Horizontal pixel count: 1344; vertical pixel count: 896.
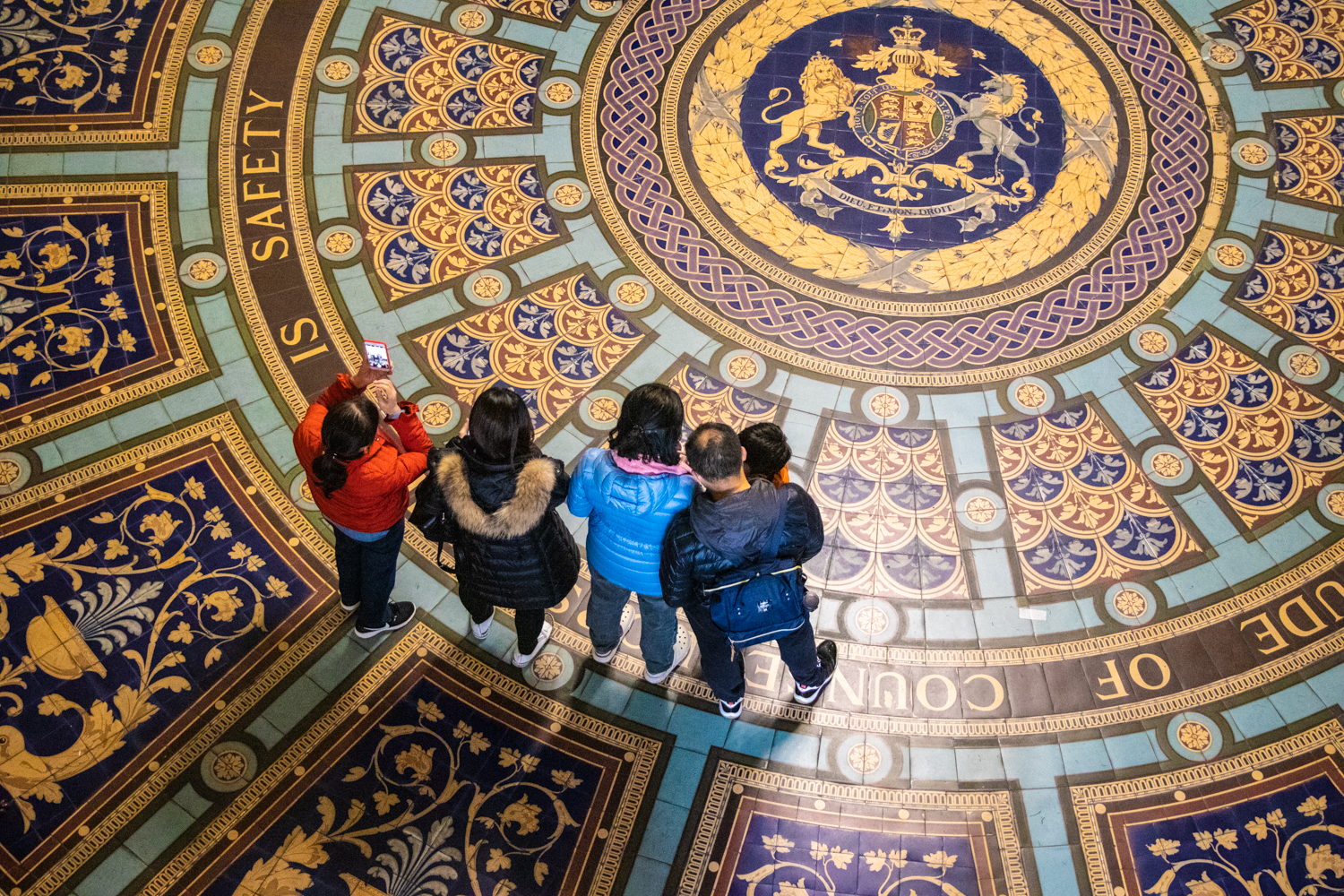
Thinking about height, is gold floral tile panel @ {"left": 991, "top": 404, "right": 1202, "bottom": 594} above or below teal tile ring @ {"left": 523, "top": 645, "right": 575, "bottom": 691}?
above

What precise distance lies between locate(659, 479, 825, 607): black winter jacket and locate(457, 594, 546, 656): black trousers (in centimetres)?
99

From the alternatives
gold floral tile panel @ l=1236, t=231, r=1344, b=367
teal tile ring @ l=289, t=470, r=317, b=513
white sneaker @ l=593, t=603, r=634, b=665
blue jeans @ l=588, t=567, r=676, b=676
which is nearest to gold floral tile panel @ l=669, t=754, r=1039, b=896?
blue jeans @ l=588, t=567, r=676, b=676

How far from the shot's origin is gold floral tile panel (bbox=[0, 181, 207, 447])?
19.1 ft

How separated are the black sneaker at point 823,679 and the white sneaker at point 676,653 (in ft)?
2.06

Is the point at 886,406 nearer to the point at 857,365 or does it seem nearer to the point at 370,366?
the point at 857,365

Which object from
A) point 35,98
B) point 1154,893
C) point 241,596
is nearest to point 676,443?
point 241,596

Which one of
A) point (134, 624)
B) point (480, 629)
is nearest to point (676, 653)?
point (480, 629)

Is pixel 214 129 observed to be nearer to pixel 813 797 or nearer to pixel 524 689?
pixel 524 689

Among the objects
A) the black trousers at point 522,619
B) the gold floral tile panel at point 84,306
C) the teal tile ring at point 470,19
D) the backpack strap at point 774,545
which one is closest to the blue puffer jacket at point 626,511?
the backpack strap at point 774,545

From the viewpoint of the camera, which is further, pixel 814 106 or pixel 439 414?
pixel 814 106

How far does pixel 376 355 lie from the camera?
428cm

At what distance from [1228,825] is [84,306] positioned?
281 inches

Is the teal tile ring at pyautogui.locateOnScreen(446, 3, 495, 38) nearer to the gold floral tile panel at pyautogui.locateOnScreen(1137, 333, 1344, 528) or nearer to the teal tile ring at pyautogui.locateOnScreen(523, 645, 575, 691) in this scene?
the teal tile ring at pyautogui.locateOnScreen(523, 645, 575, 691)

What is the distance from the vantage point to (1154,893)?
4707 mm
